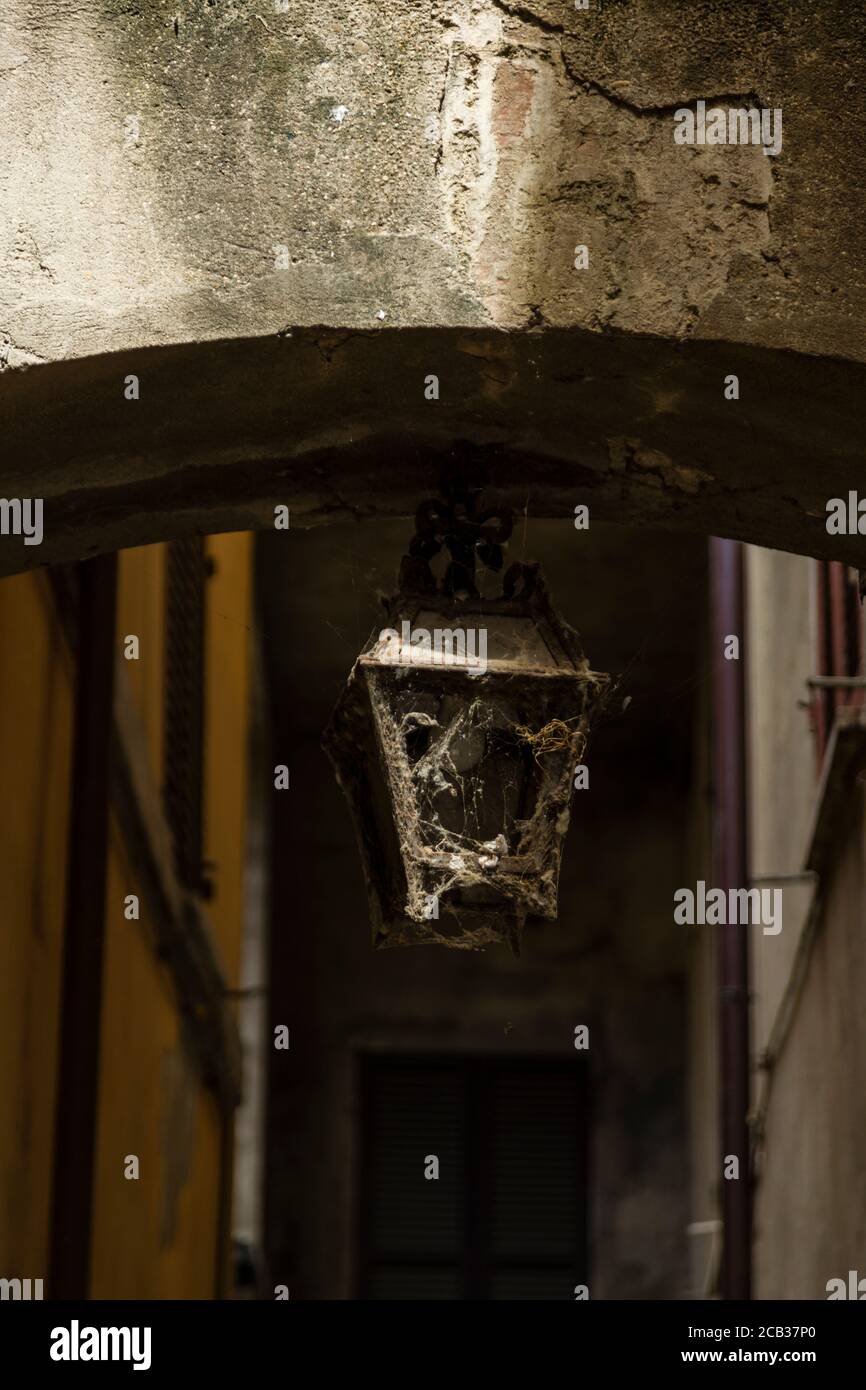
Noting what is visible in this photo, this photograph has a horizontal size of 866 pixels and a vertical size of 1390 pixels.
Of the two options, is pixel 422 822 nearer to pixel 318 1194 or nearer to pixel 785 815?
pixel 785 815

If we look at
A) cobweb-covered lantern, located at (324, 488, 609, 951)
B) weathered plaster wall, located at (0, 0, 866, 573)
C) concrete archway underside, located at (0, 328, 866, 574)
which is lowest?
cobweb-covered lantern, located at (324, 488, 609, 951)

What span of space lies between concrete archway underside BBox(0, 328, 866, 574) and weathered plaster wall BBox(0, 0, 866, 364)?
0.06 meters

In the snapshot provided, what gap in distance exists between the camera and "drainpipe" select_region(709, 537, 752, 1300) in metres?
8.02

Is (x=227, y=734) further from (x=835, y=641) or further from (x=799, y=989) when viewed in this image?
Result: (x=835, y=641)

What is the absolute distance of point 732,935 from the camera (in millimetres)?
8461

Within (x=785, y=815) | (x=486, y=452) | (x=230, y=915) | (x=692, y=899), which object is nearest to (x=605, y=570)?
(x=692, y=899)

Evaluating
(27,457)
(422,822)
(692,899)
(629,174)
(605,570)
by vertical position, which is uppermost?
(605,570)

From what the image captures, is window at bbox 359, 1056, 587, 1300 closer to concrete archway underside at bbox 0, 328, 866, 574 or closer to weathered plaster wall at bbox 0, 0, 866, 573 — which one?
concrete archway underside at bbox 0, 328, 866, 574

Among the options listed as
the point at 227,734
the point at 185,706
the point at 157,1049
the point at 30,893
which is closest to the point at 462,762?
the point at 30,893

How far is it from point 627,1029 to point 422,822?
10.7 metres

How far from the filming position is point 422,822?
2.92 metres

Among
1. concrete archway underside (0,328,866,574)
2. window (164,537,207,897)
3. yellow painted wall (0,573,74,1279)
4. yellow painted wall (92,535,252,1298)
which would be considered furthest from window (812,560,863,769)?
window (164,537,207,897)

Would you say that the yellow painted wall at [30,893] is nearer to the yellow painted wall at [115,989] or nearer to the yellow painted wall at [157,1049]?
the yellow painted wall at [115,989]

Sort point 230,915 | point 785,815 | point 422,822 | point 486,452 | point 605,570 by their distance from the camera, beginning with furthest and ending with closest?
1. point 605,570
2. point 230,915
3. point 785,815
4. point 486,452
5. point 422,822
